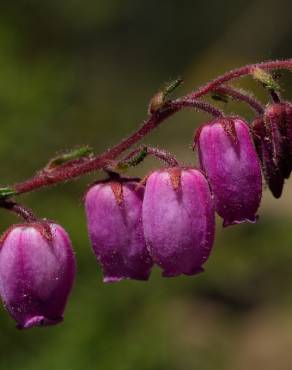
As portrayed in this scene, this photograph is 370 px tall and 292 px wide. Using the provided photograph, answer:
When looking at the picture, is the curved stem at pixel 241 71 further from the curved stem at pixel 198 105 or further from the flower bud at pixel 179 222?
the flower bud at pixel 179 222

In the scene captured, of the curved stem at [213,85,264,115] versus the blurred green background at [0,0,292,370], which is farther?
the blurred green background at [0,0,292,370]

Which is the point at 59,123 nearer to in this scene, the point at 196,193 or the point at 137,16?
the point at 196,193

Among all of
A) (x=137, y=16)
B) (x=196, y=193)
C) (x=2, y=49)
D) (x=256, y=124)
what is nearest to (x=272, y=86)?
(x=256, y=124)

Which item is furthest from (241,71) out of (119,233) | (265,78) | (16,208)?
(16,208)

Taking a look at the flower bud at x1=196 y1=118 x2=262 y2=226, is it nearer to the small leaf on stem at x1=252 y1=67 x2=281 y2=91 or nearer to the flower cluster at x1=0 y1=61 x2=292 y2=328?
the flower cluster at x1=0 y1=61 x2=292 y2=328

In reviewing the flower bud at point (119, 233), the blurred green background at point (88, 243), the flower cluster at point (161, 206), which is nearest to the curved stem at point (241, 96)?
the flower cluster at point (161, 206)

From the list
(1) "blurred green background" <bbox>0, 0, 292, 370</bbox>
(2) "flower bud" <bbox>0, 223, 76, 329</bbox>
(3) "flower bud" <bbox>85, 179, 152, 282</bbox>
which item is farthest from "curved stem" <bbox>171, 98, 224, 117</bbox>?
(1) "blurred green background" <bbox>0, 0, 292, 370</bbox>
